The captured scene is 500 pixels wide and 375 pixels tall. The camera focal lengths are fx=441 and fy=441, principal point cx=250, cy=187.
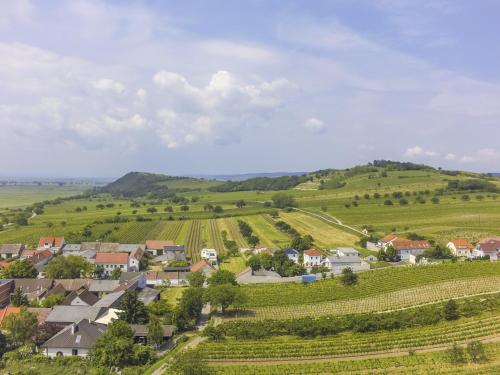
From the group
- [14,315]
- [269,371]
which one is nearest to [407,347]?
[269,371]

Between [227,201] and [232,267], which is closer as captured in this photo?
[232,267]

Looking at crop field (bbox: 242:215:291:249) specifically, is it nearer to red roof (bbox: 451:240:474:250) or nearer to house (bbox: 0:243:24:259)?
red roof (bbox: 451:240:474:250)

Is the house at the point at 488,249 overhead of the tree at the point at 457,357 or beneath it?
overhead

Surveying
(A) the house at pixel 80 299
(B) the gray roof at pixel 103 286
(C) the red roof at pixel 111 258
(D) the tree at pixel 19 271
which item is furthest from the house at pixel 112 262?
(A) the house at pixel 80 299

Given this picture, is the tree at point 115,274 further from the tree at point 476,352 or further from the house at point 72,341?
the tree at point 476,352

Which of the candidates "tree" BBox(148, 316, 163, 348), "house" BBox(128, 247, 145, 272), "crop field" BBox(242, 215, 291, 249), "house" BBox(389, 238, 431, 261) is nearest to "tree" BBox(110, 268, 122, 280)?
"house" BBox(128, 247, 145, 272)

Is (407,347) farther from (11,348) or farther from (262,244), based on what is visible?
(262,244)

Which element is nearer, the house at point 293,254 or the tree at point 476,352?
the tree at point 476,352
